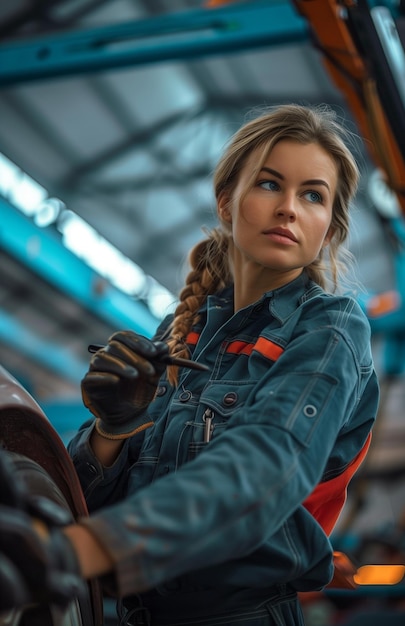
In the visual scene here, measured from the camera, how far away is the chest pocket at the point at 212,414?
46.1 inches

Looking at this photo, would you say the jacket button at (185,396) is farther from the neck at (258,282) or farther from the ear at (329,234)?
the ear at (329,234)

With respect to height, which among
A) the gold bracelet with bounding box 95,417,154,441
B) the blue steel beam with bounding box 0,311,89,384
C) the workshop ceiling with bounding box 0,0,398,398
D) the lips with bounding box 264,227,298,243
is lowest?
the gold bracelet with bounding box 95,417,154,441

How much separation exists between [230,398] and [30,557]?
1.65 ft

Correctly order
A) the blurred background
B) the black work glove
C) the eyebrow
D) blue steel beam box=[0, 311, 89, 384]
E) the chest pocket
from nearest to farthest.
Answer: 1. the black work glove
2. the chest pocket
3. the eyebrow
4. the blurred background
5. blue steel beam box=[0, 311, 89, 384]

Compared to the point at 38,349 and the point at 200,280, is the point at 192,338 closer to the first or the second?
the point at 200,280

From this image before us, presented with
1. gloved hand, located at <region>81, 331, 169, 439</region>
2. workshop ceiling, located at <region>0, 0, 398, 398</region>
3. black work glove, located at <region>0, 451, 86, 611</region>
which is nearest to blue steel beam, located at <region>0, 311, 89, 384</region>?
workshop ceiling, located at <region>0, 0, 398, 398</region>

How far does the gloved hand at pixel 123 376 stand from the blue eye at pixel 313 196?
372 mm

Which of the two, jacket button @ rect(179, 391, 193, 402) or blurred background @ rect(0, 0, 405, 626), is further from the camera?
blurred background @ rect(0, 0, 405, 626)

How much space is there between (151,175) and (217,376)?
8.55 meters

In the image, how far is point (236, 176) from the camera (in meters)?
1.41

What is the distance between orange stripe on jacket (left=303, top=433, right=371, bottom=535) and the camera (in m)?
1.19

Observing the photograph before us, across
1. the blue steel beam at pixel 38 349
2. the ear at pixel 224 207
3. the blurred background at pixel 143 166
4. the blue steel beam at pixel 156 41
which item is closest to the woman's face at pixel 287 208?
the ear at pixel 224 207

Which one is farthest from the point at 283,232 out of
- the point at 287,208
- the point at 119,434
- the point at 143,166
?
the point at 143,166

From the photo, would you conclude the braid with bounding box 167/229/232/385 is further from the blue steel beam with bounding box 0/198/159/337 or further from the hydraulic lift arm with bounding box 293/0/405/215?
the blue steel beam with bounding box 0/198/159/337
